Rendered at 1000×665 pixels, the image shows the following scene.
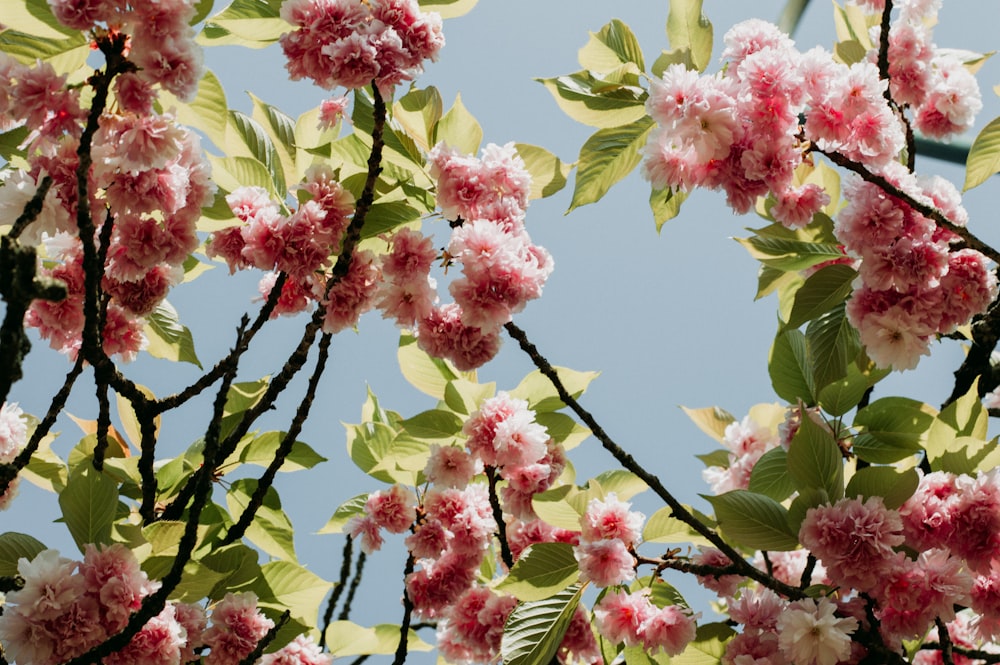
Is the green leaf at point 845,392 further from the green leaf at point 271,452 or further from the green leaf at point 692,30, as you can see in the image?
the green leaf at point 271,452

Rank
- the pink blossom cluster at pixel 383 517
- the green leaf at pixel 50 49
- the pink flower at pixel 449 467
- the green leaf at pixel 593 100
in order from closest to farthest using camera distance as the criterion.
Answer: the green leaf at pixel 50 49
the green leaf at pixel 593 100
the pink flower at pixel 449 467
the pink blossom cluster at pixel 383 517

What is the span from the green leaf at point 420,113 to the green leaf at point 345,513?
1.15 meters

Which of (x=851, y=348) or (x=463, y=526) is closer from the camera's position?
(x=851, y=348)

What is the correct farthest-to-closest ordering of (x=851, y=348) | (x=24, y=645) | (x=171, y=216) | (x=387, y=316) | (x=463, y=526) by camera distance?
(x=463, y=526) → (x=851, y=348) → (x=387, y=316) → (x=171, y=216) → (x=24, y=645)

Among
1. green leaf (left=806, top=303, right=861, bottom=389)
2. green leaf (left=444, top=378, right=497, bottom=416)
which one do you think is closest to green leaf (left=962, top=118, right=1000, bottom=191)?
green leaf (left=806, top=303, right=861, bottom=389)

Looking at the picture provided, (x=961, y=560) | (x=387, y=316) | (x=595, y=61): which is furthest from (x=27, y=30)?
(x=961, y=560)

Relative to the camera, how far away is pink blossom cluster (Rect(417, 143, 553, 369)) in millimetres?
1612

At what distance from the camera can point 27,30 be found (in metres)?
1.54

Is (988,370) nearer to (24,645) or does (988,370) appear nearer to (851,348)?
(851,348)

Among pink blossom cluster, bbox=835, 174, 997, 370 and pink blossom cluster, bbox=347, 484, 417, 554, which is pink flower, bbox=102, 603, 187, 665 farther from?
pink blossom cluster, bbox=835, 174, 997, 370

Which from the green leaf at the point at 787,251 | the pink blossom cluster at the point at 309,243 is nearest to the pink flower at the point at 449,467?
the pink blossom cluster at the point at 309,243

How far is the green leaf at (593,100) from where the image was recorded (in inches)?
75.5

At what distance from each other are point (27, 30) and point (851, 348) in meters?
1.80

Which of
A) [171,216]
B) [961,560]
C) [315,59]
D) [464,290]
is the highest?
[315,59]
